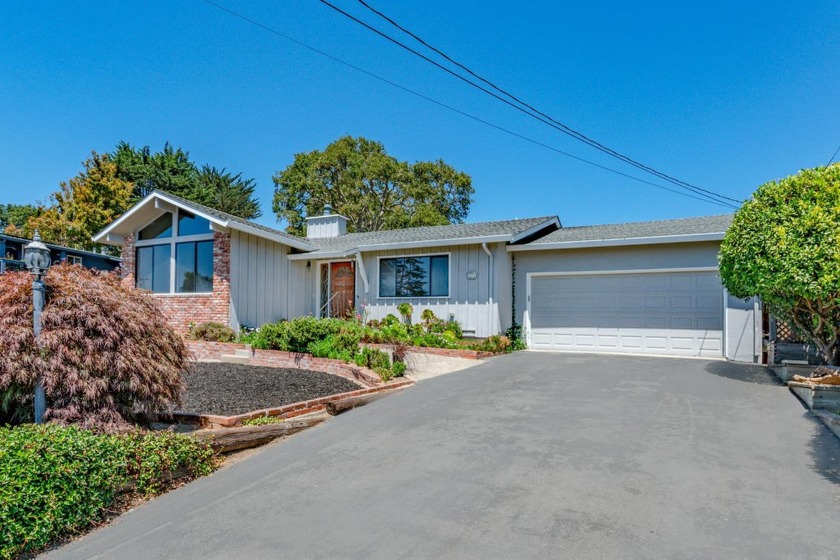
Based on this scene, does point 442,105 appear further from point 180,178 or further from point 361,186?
point 180,178

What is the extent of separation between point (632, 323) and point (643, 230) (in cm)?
257

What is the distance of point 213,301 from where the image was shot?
1335 cm

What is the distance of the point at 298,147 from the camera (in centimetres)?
3319

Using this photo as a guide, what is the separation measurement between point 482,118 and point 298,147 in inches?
864

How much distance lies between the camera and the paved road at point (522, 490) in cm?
301

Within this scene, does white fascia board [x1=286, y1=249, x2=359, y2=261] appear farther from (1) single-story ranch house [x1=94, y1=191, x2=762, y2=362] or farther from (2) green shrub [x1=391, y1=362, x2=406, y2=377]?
(2) green shrub [x1=391, y1=362, x2=406, y2=377]

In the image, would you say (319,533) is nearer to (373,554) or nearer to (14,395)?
(373,554)

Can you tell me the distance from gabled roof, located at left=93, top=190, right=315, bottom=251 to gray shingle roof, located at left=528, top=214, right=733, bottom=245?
7.87 metres

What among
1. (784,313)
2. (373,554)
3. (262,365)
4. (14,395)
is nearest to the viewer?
(373,554)

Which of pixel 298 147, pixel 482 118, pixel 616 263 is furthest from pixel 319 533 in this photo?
pixel 298 147

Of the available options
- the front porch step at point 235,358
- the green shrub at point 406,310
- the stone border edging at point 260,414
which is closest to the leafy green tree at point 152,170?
the front porch step at point 235,358

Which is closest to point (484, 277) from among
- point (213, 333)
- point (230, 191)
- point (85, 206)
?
point (213, 333)

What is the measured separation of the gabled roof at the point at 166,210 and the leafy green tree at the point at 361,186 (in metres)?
17.6

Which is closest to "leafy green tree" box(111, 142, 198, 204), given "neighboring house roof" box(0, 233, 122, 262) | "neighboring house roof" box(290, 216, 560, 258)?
"neighboring house roof" box(0, 233, 122, 262)
